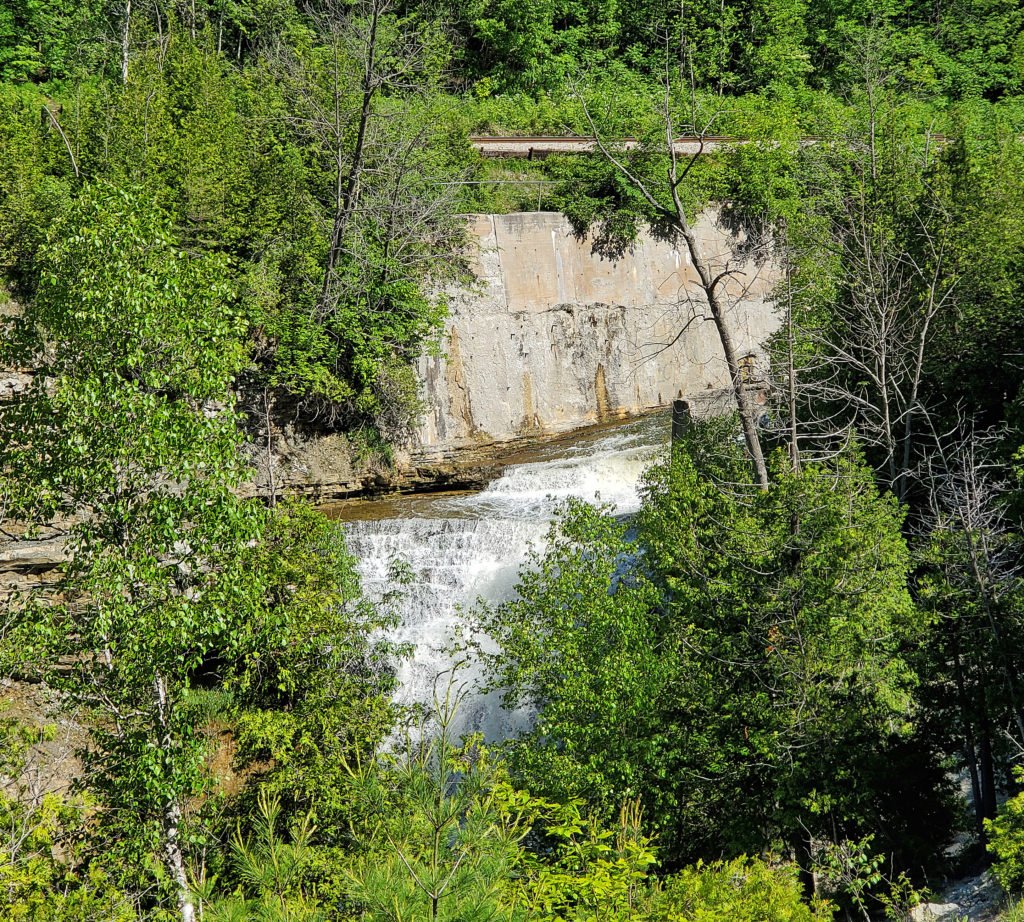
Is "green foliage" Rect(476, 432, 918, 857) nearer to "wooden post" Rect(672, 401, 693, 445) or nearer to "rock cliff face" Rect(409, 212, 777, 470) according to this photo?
"wooden post" Rect(672, 401, 693, 445)

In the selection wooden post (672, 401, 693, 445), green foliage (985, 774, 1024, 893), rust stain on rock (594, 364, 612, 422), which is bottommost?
green foliage (985, 774, 1024, 893)

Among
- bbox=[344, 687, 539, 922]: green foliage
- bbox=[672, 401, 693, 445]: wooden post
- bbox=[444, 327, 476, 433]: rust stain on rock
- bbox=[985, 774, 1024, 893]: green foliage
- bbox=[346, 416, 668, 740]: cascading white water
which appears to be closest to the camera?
bbox=[344, 687, 539, 922]: green foliage

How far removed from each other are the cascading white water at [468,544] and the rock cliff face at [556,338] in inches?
134

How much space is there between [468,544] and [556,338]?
36.3ft

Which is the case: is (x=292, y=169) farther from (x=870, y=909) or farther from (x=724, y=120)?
(x=870, y=909)

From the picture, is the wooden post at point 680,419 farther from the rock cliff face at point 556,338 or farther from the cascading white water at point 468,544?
the rock cliff face at point 556,338

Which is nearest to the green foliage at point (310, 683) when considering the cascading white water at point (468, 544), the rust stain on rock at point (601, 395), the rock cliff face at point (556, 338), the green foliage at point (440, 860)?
the cascading white water at point (468, 544)

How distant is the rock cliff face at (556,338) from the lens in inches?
1137

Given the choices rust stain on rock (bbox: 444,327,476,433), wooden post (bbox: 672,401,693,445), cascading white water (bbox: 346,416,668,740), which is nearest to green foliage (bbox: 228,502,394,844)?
cascading white water (bbox: 346,416,668,740)

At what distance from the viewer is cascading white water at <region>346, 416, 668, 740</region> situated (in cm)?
1962

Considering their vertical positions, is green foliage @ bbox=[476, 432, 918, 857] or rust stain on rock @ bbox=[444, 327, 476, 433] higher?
rust stain on rock @ bbox=[444, 327, 476, 433]

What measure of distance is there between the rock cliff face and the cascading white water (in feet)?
11.2

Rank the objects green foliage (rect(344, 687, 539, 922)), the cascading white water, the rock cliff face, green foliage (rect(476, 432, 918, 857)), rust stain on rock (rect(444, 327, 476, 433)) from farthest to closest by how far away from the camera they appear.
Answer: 1. the rock cliff face
2. rust stain on rock (rect(444, 327, 476, 433))
3. the cascading white water
4. green foliage (rect(476, 432, 918, 857))
5. green foliage (rect(344, 687, 539, 922))

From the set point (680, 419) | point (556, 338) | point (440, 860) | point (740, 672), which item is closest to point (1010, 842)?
point (740, 672)
